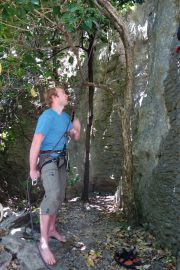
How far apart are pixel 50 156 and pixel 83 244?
126 cm

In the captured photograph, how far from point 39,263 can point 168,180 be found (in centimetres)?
177

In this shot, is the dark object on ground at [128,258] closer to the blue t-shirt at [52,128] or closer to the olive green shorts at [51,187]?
the olive green shorts at [51,187]

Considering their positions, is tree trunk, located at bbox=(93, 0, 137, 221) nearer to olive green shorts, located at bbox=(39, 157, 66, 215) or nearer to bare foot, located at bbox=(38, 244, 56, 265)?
olive green shorts, located at bbox=(39, 157, 66, 215)

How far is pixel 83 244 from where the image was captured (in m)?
4.87

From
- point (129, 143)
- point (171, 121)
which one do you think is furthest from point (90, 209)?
point (171, 121)

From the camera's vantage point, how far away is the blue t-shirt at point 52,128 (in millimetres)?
4270

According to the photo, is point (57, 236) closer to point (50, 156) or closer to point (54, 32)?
point (50, 156)

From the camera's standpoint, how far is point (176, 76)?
15.3ft

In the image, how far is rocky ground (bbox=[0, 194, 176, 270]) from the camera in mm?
4426

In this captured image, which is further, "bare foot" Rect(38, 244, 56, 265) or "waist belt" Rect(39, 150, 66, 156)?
"waist belt" Rect(39, 150, 66, 156)

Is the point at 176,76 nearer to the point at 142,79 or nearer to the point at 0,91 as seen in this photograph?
the point at 142,79

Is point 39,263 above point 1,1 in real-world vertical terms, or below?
below

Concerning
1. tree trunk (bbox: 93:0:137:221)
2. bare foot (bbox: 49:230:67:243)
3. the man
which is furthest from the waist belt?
tree trunk (bbox: 93:0:137:221)

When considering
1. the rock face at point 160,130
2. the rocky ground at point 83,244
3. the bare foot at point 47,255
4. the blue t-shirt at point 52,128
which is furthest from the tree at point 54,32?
the bare foot at point 47,255
